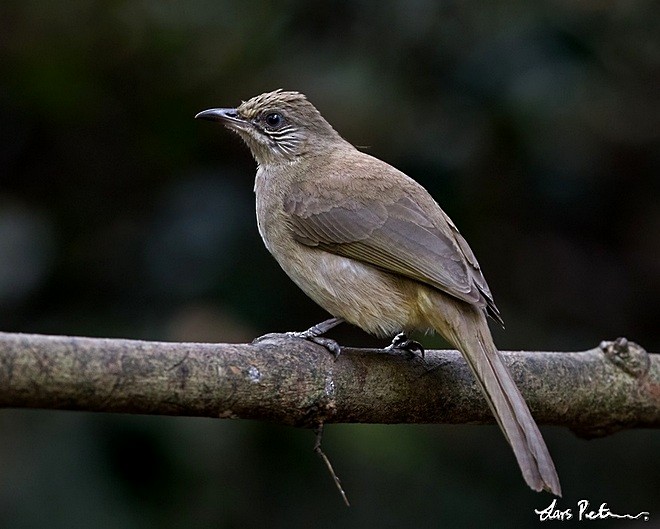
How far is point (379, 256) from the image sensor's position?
14.2 ft

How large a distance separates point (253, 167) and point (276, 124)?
2.52 feet

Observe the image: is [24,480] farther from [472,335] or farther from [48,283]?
[472,335]

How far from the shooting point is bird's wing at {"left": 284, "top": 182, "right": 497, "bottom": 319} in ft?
13.6

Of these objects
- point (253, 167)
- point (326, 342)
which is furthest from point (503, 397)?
point (253, 167)

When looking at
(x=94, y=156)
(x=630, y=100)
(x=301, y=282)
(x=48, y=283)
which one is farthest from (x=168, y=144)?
(x=630, y=100)

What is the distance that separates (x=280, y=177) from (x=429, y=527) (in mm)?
1999

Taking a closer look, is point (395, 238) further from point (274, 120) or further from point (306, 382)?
point (274, 120)

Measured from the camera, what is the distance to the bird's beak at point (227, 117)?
16.9ft

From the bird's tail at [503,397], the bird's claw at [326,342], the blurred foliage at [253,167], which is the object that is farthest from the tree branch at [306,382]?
the blurred foliage at [253,167]

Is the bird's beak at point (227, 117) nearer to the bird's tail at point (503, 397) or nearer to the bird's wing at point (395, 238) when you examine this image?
the bird's wing at point (395, 238)

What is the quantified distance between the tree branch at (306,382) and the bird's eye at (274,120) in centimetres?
151
